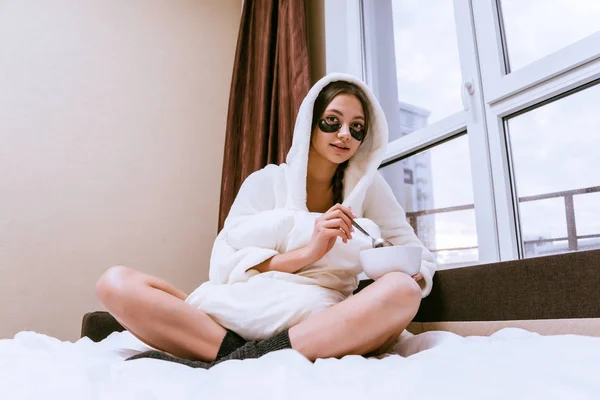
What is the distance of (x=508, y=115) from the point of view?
4.69 feet

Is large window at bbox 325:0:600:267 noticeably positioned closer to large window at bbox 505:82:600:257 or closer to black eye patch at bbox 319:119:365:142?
large window at bbox 505:82:600:257

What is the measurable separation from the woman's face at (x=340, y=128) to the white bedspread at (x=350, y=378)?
2.52ft

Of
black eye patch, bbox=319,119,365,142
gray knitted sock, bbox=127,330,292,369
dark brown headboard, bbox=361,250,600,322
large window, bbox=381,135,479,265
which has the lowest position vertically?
gray knitted sock, bbox=127,330,292,369

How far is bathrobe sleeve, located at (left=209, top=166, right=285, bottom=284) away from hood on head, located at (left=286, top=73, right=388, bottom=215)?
0.36 ft

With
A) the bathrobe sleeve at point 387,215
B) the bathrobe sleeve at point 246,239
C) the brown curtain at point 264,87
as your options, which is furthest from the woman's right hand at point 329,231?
the brown curtain at point 264,87

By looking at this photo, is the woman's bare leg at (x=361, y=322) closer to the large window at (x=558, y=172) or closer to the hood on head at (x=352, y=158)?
the hood on head at (x=352, y=158)

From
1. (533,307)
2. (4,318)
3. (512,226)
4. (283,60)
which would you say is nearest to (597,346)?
(533,307)

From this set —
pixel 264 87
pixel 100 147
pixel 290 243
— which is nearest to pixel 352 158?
pixel 290 243

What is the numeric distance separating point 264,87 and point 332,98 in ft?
3.14

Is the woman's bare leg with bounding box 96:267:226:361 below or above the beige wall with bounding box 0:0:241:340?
below

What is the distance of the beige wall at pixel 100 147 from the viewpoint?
2162 mm

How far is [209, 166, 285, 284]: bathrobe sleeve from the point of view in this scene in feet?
3.80

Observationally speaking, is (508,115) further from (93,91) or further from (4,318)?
(4,318)

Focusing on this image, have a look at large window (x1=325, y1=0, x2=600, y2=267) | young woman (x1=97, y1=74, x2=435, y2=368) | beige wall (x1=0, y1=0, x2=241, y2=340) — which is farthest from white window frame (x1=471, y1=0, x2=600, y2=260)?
beige wall (x1=0, y1=0, x2=241, y2=340)
